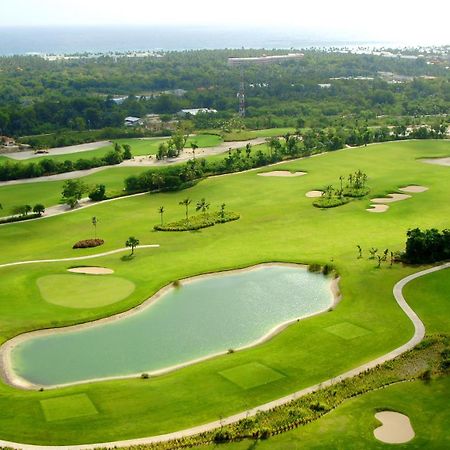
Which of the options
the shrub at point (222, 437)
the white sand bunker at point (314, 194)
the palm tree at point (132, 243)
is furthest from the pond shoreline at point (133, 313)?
the white sand bunker at point (314, 194)

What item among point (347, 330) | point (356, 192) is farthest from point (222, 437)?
point (356, 192)

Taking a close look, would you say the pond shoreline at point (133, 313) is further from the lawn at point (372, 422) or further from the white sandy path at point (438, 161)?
the white sandy path at point (438, 161)

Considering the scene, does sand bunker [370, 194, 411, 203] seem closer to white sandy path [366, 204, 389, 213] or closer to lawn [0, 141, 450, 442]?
lawn [0, 141, 450, 442]

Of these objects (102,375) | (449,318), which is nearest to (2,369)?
(102,375)

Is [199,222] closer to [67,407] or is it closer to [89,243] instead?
[89,243]

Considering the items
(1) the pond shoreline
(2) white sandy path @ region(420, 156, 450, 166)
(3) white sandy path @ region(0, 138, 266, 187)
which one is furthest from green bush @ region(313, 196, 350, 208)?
(3) white sandy path @ region(0, 138, 266, 187)
